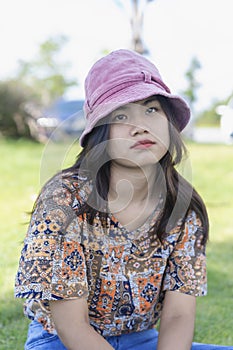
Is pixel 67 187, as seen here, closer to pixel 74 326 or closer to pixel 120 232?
pixel 120 232

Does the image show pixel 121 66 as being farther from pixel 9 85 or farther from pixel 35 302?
pixel 9 85

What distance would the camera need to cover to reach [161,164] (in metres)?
2.02

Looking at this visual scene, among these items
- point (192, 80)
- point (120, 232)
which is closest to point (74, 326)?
point (120, 232)

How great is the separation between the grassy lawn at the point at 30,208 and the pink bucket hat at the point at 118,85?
22 cm

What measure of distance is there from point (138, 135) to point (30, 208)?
4.24 metres

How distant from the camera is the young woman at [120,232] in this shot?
5.86 feet

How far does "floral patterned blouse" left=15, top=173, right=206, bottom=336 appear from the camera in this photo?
178cm

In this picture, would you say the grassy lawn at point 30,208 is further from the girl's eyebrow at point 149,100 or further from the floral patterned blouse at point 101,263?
the girl's eyebrow at point 149,100

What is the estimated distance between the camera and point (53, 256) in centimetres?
178

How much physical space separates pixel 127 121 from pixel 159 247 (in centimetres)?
46

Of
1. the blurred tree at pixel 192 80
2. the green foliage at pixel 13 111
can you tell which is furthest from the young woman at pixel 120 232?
the blurred tree at pixel 192 80

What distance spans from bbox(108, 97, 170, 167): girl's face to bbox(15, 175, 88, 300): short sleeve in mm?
245

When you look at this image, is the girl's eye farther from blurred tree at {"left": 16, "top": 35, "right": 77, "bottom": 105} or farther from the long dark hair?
blurred tree at {"left": 16, "top": 35, "right": 77, "bottom": 105}

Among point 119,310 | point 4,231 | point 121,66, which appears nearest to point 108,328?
point 119,310
